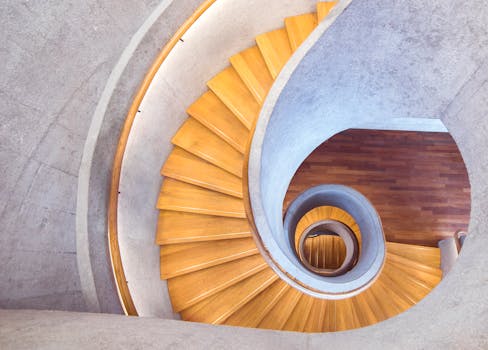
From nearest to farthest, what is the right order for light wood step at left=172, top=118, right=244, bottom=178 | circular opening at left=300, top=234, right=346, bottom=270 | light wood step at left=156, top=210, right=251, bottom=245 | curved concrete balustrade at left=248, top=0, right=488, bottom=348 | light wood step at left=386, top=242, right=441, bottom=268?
1. curved concrete balustrade at left=248, top=0, right=488, bottom=348
2. light wood step at left=156, top=210, right=251, bottom=245
3. light wood step at left=172, top=118, right=244, bottom=178
4. light wood step at left=386, top=242, right=441, bottom=268
5. circular opening at left=300, top=234, right=346, bottom=270

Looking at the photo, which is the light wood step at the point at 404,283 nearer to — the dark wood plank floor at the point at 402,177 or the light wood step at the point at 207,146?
the dark wood plank floor at the point at 402,177

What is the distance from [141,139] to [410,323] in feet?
9.03

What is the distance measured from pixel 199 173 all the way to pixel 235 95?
95 cm

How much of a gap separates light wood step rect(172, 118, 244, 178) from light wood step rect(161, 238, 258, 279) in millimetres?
716

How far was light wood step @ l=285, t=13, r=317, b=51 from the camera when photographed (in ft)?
13.7

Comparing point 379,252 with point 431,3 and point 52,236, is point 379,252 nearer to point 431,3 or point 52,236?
point 431,3

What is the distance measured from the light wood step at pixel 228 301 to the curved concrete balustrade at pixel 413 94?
571 millimetres

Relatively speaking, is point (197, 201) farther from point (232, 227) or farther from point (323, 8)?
point (323, 8)

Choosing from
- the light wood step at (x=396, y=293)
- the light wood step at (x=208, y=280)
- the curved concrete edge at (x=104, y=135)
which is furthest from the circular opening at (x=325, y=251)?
the curved concrete edge at (x=104, y=135)

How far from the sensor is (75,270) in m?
3.09

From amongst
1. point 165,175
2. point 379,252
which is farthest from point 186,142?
point 379,252

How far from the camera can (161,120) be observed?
392 cm

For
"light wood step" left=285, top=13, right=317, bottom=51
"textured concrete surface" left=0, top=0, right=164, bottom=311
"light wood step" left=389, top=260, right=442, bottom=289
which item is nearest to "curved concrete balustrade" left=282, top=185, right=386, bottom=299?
"light wood step" left=389, top=260, right=442, bottom=289

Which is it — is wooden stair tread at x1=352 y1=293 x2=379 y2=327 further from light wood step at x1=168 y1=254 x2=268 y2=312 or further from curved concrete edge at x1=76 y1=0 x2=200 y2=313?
curved concrete edge at x1=76 y1=0 x2=200 y2=313
